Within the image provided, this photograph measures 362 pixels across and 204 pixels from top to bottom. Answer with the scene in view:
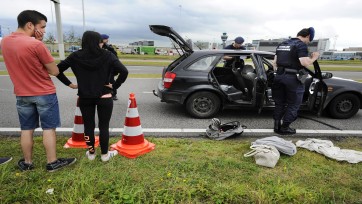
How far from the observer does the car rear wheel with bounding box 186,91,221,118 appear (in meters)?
5.08

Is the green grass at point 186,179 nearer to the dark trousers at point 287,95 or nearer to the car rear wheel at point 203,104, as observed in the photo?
the dark trousers at point 287,95

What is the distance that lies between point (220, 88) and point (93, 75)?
9.67 ft

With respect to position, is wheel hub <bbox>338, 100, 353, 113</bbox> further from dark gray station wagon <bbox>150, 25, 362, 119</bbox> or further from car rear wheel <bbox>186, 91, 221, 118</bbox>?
car rear wheel <bbox>186, 91, 221, 118</bbox>

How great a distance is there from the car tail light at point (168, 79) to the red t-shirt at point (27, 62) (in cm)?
264

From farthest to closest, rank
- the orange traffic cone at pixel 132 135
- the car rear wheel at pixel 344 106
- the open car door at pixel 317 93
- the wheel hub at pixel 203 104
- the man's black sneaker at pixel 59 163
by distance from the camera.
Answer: the car rear wheel at pixel 344 106 → the wheel hub at pixel 203 104 → the open car door at pixel 317 93 → the orange traffic cone at pixel 132 135 → the man's black sneaker at pixel 59 163

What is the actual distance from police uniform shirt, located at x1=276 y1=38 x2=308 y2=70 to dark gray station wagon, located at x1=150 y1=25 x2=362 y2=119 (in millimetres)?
731

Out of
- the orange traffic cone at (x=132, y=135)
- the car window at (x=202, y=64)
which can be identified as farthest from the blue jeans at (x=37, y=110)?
the car window at (x=202, y=64)

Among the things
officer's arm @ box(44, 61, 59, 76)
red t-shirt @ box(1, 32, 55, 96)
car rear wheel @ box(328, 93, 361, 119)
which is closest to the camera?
red t-shirt @ box(1, 32, 55, 96)

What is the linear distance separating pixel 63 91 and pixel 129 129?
5.32 meters

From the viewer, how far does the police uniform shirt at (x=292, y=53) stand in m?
3.92

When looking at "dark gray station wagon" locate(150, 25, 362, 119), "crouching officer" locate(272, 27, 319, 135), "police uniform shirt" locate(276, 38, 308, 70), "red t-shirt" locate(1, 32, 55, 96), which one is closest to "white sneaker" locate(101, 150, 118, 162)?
"red t-shirt" locate(1, 32, 55, 96)

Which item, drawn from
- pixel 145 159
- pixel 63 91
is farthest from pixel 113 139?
pixel 63 91

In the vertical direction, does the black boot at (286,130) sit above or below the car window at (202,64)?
below

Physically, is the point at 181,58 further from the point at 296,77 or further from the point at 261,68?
the point at 296,77
